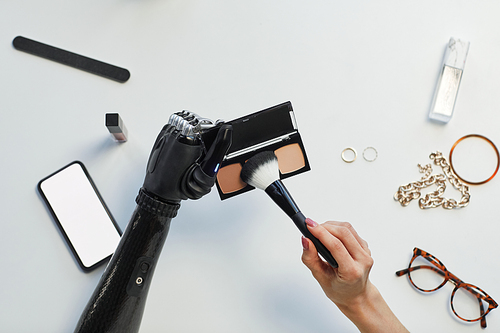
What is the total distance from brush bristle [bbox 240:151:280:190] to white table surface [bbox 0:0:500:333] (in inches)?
6.8

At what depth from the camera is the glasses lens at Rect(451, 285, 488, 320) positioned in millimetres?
902

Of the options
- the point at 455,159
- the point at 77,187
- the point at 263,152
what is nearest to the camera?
the point at 263,152

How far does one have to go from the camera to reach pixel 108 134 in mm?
853

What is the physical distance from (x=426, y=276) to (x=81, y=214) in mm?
834

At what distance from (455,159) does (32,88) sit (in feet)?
3.42

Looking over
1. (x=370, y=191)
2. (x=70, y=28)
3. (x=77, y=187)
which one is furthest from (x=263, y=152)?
(x=70, y=28)

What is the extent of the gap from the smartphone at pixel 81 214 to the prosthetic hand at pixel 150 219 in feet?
0.67

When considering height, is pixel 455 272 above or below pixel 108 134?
below

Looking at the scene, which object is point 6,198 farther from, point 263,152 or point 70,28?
point 263,152

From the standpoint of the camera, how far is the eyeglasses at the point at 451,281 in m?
0.89

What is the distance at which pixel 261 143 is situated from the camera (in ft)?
2.39

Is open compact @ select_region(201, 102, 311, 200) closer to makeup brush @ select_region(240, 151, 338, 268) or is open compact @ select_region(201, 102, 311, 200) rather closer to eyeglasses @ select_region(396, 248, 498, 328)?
makeup brush @ select_region(240, 151, 338, 268)

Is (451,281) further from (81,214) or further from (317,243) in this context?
(81,214)

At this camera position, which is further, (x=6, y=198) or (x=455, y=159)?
(x=455, y=159)
